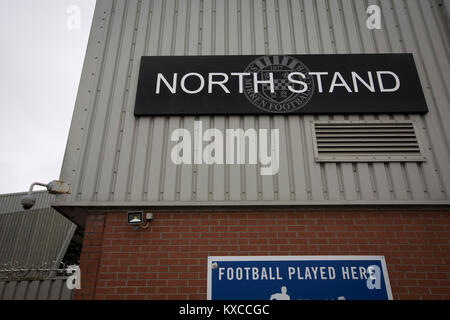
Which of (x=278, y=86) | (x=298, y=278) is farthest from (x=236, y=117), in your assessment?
(x=298, y=278)

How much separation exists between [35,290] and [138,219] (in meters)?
4.48

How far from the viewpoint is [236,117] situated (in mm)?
5043

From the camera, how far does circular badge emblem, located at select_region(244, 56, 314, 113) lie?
507 cm

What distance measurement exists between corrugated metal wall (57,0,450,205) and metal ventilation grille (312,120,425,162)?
124 mm

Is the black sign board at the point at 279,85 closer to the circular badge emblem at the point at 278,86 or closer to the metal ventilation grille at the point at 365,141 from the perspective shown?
the circular badge emblem at the point at 278,86

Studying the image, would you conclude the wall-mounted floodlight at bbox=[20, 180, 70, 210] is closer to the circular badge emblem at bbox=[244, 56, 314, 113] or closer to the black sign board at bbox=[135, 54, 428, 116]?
the black sign board at bbox=[135, 54, 428, 116]

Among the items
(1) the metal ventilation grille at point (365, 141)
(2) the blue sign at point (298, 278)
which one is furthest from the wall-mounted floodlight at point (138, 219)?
(1) the metal ventilation grille at point (365, 141)

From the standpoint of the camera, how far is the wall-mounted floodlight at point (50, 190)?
4.35m

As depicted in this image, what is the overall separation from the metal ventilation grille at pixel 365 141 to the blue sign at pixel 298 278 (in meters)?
1.44

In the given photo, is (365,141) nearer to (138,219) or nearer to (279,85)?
(279,85)

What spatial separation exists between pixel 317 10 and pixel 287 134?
2.65m

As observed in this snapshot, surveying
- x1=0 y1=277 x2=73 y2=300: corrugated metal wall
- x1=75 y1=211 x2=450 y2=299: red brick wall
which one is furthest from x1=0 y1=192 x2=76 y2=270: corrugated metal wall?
x1=75 y1=211 x2=450 y2=299: red brick wall

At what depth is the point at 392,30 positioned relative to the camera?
5719 millimetres
